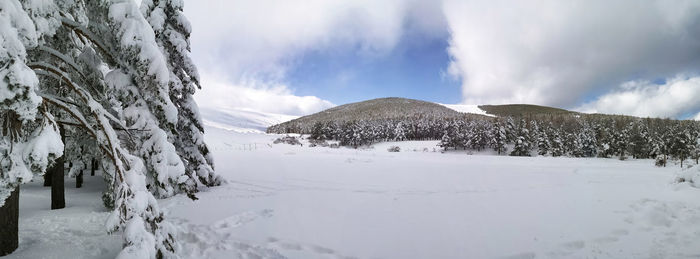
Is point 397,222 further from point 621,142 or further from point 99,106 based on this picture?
point 621,142

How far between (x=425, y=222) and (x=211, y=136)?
42.2 m

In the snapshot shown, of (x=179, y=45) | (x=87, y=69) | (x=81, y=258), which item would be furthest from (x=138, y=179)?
(x=179, y=45)

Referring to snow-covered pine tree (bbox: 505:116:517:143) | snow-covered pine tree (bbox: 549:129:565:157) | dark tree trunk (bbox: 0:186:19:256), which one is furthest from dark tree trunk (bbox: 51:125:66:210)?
snow-covered pine tree (bbox: 505:116:517:143)

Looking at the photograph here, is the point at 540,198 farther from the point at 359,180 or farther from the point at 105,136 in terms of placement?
the point at 105,136

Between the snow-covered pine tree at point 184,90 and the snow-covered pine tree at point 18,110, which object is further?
the snow-covered pine tree at point 184,90

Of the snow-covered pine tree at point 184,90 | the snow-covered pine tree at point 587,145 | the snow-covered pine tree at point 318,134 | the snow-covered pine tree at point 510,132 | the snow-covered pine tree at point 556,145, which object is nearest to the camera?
the snow-covered pine tree at point 184,90

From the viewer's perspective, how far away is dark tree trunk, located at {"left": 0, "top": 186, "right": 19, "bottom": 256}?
5559mm

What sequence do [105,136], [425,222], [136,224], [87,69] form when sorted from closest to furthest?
[136,224] → [105,136] → [87,69] → [425,222]

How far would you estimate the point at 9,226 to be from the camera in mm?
5648

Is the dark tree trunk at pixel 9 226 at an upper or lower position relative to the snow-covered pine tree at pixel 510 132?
lower

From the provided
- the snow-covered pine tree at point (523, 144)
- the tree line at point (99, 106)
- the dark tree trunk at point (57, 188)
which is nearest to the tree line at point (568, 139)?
the snow-covered pine tree at point (523, 144)

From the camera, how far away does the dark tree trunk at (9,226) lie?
219 inches

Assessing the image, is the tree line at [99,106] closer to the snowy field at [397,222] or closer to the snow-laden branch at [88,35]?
the snow-laden branch at [88,35]

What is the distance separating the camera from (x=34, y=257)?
5492mm
